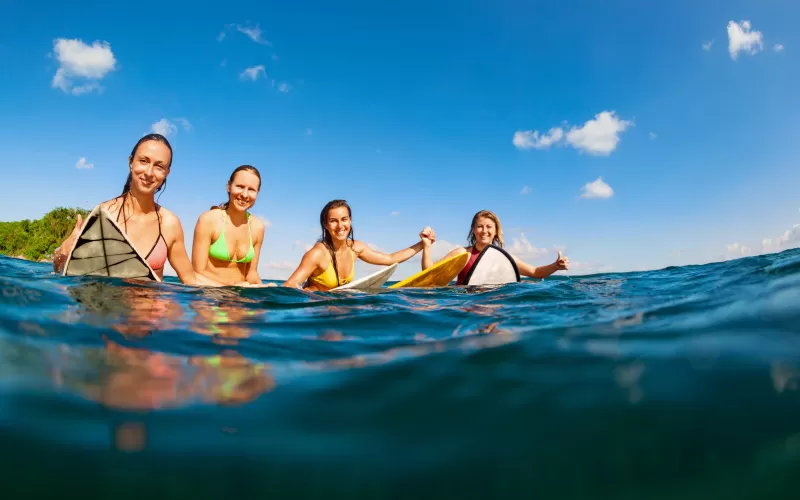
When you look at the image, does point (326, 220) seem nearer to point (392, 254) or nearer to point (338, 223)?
point (338, 223)

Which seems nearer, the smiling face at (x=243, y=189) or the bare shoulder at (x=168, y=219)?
the bare shoulder at (x=168, y=219)

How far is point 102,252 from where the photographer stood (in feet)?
18.3

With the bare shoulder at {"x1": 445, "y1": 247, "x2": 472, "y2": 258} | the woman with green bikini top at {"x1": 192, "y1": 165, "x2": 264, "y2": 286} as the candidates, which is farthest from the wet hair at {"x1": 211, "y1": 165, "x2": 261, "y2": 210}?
the bare shoulder at {"x1": 445, "y1": 247, "x2": 472, "y2": 258}

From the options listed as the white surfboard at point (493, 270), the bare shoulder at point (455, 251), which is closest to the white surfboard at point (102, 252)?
the bare shoulder at point (455, 251)

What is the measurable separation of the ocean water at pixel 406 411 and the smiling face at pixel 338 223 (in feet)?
15.3

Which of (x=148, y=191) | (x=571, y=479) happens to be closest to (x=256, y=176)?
(x=148, y=191)

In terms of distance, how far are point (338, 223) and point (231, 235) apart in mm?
1739

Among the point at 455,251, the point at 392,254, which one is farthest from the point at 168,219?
the point at 455,251

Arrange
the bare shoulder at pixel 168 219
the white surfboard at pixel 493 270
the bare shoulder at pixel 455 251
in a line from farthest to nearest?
the bare shoulder at pixel 455 251, the white surfboard at pixel 493 270, the bare shoulder at pixel 168 219

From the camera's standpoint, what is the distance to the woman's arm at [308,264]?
7.33 m

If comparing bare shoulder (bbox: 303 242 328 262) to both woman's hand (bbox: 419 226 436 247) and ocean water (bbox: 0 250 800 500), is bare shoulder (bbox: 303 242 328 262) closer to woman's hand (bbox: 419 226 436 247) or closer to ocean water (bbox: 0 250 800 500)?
woman's hand (bbox: 419 226 436 247)

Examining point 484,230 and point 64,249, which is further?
point 484,230

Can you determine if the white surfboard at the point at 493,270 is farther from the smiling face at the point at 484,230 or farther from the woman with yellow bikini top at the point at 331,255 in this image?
the woman with yellow bikini top at the point at 331,255

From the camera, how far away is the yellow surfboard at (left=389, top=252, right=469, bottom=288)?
8.14 metres
